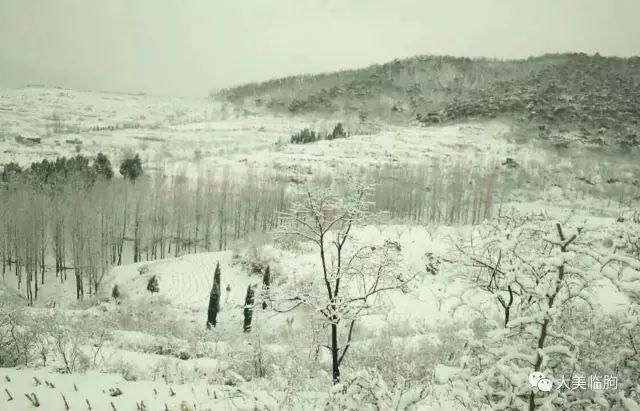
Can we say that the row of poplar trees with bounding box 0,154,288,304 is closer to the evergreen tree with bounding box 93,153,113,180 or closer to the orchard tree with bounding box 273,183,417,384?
the evergreen tree with bounding box 93,153,113,180

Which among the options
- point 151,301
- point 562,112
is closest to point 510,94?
point 562,112

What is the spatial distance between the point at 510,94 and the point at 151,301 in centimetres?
12590

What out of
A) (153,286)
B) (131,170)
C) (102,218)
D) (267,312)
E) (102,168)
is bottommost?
(153,286)

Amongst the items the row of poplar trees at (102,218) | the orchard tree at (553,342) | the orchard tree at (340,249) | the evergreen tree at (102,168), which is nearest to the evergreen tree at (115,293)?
the row of poplar trees at (102,218)

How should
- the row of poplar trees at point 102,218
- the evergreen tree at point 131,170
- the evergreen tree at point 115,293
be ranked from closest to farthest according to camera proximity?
the evergreen tree at point 115,293 → the row of poplar trees at point 102,218 → the evergreen tree at point 131,170

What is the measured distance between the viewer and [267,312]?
75.5 ft

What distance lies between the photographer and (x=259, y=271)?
1277 inches

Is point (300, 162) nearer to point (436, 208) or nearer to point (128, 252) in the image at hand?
point (436, 208)

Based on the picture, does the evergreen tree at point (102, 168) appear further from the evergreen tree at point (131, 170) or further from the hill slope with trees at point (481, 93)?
the hill slope with trees at point (481, 93)

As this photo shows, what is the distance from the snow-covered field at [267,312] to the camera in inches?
218

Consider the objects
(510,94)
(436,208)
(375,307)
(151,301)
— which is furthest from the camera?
(510,94)

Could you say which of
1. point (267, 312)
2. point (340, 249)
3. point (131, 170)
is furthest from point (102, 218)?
point (340, 249)

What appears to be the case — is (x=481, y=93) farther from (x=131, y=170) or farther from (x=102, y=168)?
(x=102, y=168)

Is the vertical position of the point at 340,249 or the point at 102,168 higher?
the point at 340,249
